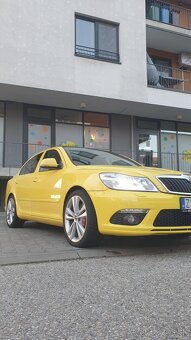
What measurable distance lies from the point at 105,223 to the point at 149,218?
526 millimetres

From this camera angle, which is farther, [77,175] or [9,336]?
[77,175]

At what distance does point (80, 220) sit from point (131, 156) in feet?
35.9

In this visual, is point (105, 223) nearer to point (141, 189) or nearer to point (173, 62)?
point (141, 189)

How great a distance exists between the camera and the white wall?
12.0 m

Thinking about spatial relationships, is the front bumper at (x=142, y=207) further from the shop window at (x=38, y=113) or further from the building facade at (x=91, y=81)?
the shop window at (x=38, y=113)

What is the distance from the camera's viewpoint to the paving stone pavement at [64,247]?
4602 millimetres

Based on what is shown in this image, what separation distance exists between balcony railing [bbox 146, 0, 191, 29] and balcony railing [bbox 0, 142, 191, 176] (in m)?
5.50

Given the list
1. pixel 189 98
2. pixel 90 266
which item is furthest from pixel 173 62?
pixel 90 266

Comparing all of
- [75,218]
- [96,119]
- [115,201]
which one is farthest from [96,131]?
[115,201]

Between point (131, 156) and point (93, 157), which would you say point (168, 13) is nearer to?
point (131, 156)

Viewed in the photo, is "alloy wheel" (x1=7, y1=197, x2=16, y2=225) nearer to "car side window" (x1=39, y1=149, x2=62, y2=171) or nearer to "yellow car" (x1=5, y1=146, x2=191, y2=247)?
"car side window" (x1=39, y1=149, x2=62, y2=171)

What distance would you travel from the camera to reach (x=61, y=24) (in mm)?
12852

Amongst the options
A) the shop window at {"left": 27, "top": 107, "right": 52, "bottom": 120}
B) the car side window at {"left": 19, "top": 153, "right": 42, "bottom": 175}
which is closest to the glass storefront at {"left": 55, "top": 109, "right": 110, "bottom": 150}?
the shop window at {"left": 27, "top": 107, "right": 52, "bottom": 120}

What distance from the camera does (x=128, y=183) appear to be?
4.65 m
